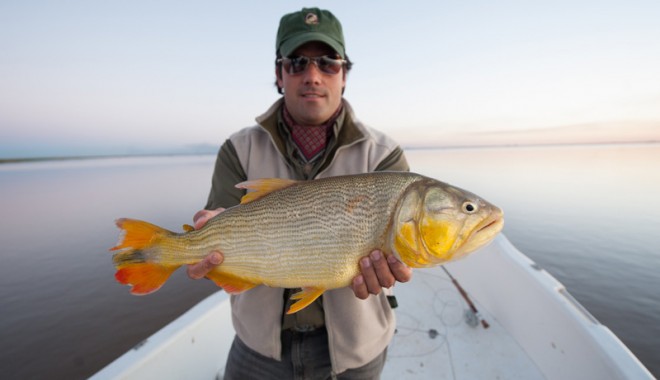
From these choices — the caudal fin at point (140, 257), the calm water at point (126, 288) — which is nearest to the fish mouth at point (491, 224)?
the caudal fin at point (140, 257)

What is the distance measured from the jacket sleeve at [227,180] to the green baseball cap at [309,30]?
104 centimetres

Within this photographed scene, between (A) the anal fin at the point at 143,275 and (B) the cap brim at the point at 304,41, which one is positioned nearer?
(A) the anal fin at the point at 143,275

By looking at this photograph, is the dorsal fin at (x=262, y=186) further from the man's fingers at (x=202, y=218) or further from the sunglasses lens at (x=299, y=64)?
the sunglasses lens at (x=299, y=64)

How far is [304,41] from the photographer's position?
2.57m

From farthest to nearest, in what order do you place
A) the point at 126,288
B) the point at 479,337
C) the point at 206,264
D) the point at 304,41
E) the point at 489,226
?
the point at 126,288 < the point at 479,337 < the point at 304,41 < the point at 206,264 < the point at 489,226

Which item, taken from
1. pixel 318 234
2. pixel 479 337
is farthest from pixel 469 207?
pixel 479 337

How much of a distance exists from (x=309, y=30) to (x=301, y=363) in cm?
280

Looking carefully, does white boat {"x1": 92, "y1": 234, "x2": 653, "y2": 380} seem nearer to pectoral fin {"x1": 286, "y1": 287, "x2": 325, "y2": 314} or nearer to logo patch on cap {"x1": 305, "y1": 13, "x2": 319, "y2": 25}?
pectoral fin {"x1": 286, "y1": 287, "x2": 325, "y2": 314}

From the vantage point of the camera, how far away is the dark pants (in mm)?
2418

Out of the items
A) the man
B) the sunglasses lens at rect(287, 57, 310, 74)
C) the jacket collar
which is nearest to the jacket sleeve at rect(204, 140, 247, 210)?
the man

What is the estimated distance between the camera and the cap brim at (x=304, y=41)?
2.58 metres

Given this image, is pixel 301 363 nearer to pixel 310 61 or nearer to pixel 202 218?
pixel 202 218

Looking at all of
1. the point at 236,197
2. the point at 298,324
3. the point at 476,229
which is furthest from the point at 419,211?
the point at 236,197

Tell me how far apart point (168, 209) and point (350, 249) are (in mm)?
17617
